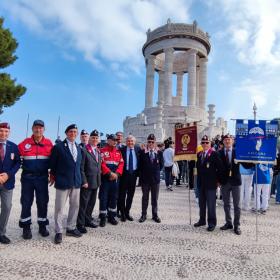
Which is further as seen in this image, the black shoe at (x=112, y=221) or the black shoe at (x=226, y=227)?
the black shoe at (x=112, y=221)

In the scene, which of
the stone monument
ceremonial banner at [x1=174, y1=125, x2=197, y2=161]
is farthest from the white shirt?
the stone monument

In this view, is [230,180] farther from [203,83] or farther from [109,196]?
[203,83]

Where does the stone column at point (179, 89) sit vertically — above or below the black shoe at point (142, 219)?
above

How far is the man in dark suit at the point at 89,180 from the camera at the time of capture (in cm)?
555

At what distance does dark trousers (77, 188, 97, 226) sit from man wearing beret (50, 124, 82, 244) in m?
0.22

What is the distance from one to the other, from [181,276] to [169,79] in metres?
35.3

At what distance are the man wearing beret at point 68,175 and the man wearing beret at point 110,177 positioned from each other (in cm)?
94

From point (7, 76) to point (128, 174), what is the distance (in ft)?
50.0

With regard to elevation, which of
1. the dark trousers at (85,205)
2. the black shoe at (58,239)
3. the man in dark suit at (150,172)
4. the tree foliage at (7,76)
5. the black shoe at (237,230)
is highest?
the tree foliage at (7,76)

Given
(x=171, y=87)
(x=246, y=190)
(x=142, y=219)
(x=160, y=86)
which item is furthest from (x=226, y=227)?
(x=160, y=86)

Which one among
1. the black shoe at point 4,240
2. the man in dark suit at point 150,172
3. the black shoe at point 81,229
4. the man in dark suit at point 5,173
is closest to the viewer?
the black shoe at point 4,240

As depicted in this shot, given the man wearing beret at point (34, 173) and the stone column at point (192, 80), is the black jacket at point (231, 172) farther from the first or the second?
the stone column at point (192, 80)

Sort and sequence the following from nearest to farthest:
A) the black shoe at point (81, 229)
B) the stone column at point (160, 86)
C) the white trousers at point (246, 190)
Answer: the black shoe at point (81, 229) → the white trousers at point (246, 190) → the stone column at point (160, 86)

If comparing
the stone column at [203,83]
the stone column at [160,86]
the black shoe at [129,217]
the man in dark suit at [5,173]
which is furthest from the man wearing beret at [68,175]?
the stone column at [160,86]
